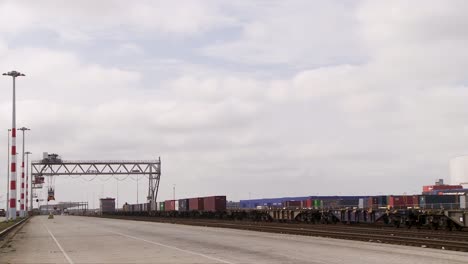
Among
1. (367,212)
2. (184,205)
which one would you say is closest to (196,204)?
(184,205)

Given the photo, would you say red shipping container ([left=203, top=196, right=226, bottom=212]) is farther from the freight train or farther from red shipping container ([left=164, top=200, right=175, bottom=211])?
red shipping container ([left=164, top=200, right=175, bottom=211])

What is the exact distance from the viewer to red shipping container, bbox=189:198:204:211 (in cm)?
9171

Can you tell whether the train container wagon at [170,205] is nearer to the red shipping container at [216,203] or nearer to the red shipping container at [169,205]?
the red shipping container at [169,205]

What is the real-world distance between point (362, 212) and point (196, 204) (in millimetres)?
49938

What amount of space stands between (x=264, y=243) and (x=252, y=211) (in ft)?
134

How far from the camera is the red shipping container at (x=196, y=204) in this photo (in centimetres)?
9171

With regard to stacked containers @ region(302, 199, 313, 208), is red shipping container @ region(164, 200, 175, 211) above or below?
below

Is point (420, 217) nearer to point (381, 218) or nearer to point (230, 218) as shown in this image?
point (381, 218)

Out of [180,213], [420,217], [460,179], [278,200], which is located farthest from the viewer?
[460,179]

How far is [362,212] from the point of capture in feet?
155

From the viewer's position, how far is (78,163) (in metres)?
102

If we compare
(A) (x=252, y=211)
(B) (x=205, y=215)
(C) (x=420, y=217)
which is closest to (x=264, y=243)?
(C) (x=420, y=217)


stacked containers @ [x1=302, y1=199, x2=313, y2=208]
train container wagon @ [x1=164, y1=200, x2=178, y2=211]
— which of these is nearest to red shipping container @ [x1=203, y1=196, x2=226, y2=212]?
stacked containers @ [x1=302, y1=199, x2=313, y2=208]

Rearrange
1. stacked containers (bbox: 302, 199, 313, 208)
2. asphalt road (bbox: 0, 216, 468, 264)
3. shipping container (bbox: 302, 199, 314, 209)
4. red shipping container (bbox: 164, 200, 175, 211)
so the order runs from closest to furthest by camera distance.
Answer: asphalt road (bbox: 0, 216, 468, 264), shipping container (bbox: 302, 199, 314, 209), stacked containers (bbox: 302, 199, 313, 208), red shipping container (bbox: 164, 200, 175, 211)
